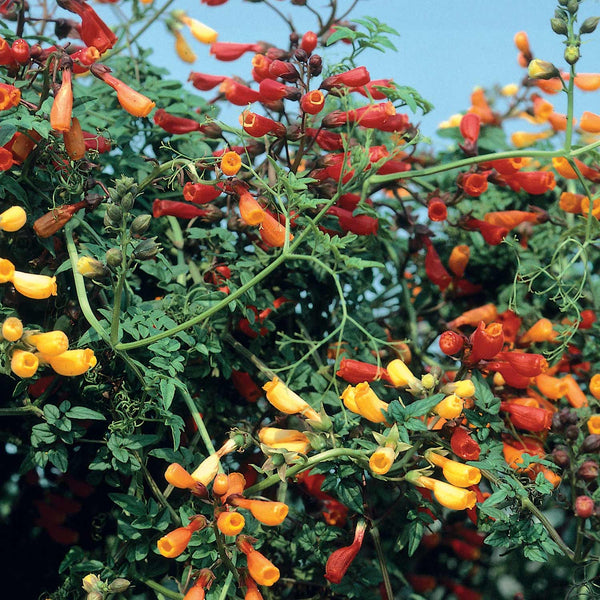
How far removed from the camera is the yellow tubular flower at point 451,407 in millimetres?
1928

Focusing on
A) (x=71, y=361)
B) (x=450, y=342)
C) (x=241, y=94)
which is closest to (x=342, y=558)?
(x=450, y=342)

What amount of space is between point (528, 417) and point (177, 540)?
0.99m

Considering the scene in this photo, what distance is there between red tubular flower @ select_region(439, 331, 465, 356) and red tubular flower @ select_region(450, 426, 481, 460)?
0.63 feet

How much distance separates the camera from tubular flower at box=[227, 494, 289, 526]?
1.84 meters

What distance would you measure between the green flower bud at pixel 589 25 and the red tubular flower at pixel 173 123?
1107 millimetres

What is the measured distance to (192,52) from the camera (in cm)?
316

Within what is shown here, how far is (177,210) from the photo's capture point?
246 cm

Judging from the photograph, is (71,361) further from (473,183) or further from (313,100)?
(473,183)

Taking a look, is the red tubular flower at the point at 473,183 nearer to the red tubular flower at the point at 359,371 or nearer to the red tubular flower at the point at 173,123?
the red tubular flower at the point at 359,371

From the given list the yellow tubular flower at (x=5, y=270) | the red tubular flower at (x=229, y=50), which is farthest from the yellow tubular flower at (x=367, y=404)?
the red tubular flower at (x=229, y=50)

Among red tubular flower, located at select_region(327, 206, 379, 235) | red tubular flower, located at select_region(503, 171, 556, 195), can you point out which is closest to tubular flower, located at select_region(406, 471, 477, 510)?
red tubular flower, located at select_region(327, 206, 379, 235)

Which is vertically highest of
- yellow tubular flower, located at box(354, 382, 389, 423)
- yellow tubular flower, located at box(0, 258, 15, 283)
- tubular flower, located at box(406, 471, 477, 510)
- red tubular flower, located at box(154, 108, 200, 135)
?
red tubular flower, located at box(154, 108, 200, 135)

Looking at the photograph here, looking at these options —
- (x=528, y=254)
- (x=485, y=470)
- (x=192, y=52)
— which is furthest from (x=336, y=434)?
(x=192, y=52)

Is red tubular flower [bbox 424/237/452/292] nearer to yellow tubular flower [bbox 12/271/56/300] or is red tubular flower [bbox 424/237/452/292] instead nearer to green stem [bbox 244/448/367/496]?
green stem [bbox 244/448/367/496]
